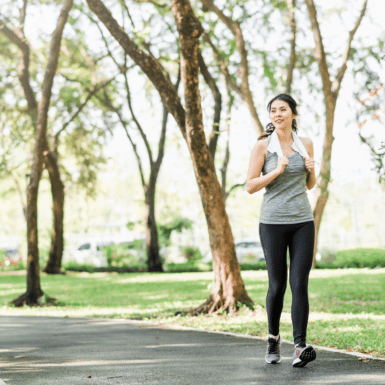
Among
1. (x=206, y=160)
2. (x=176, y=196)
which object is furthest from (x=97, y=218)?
(x=206, y=160)

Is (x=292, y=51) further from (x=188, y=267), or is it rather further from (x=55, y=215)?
(x=55, y=215)

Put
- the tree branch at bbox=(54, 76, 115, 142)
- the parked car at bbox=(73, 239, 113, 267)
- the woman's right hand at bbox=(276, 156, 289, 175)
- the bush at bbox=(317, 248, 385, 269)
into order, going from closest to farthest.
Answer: the woman's right hand at bbox=(276, 156, 289, 175) → the bush at bbox=(317, 248, 385, 269) → the tree branch at bbox=(54, 76, 115, 142) → the parked car at bbox=(73, 239, 113, 267)

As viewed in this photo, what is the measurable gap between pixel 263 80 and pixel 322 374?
16.2m

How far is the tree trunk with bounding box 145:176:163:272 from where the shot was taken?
2364cm

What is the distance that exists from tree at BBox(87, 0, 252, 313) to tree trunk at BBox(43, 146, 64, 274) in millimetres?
13768

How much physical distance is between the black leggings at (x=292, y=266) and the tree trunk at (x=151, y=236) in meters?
19.1

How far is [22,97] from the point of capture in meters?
22.9

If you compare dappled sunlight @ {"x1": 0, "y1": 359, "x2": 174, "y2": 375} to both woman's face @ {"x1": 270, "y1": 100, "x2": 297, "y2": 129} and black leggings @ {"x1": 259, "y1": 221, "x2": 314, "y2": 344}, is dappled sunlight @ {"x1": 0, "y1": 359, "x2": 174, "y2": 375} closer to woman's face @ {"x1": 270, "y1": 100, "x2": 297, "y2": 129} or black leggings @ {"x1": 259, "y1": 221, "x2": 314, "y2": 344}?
black leggings @ {"x1": 259, "y1": 221, "x2": 314, "y2": 344}

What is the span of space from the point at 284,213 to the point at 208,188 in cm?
470

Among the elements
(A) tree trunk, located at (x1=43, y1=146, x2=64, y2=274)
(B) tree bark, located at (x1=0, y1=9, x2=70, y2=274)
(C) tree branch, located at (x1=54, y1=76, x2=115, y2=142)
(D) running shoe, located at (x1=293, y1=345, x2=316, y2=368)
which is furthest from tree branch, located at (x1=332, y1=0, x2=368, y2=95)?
(D) running shoe, located at (x1=293, y1=345, x2=316, y2=368)

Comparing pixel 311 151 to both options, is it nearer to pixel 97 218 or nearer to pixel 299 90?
pixel 299 90

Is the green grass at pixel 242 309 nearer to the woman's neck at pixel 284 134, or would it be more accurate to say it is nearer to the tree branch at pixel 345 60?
the woman's neck at pixel 284 134

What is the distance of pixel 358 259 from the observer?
881 inches

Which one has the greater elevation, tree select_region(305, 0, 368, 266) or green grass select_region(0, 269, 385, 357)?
tree select_region(305, 0, 368, 266)
